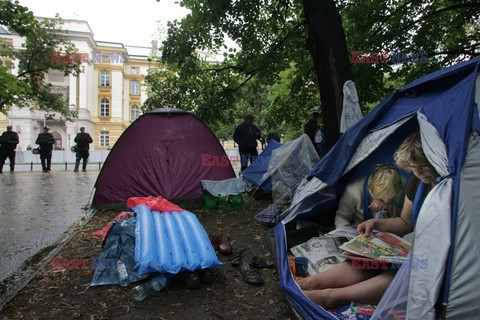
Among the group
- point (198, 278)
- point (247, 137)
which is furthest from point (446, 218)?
point (247, 137)

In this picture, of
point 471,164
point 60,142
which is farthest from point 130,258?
point 60,142

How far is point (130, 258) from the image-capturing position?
315 centimetres

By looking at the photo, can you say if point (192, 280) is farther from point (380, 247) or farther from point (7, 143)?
point (7, 143)

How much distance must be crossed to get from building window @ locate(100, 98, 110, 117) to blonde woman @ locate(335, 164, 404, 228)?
42.5 meters

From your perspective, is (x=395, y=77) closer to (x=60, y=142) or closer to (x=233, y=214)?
(x=233, y=214)

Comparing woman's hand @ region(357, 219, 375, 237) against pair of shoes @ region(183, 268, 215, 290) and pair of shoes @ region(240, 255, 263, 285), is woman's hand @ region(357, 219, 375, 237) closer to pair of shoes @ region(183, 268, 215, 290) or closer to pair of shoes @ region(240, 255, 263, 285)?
pair of shoes @ region(240, 255, 263, 285)

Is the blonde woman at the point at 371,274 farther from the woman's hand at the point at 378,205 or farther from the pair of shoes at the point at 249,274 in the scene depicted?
the pair of shoes at the point at 249,274

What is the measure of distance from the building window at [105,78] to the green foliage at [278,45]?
114ft

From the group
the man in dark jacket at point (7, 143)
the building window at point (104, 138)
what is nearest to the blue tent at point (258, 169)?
the man in dark jacket at point (7, 143)

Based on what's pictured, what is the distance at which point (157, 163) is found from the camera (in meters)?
6.16

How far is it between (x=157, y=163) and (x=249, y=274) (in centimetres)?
360

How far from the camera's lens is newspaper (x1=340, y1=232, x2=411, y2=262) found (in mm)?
2281

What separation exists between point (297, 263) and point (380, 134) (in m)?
1.37

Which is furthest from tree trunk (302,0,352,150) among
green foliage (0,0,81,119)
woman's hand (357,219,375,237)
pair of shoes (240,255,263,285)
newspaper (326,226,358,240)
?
green foliage (0,0,81,119)
